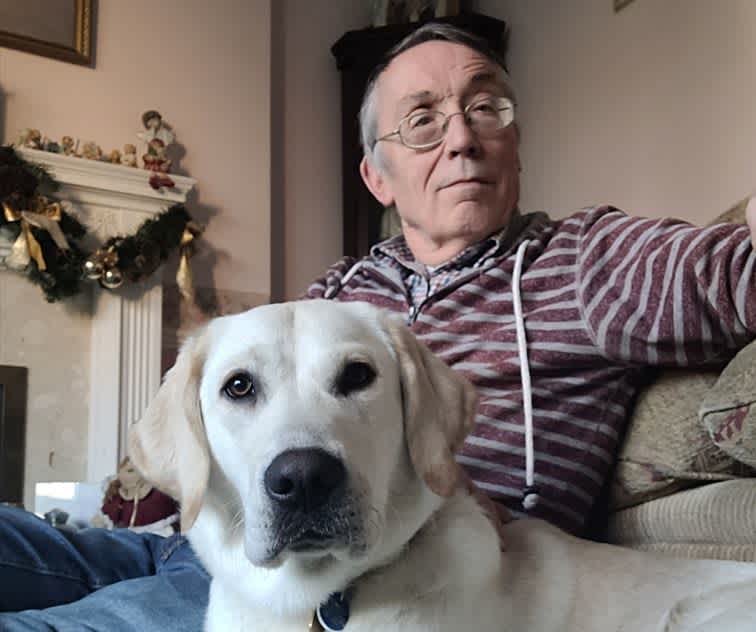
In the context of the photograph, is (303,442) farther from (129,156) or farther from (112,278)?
(129,156)

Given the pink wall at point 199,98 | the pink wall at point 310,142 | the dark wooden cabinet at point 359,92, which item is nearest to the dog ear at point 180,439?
the pink wall at point 199,98

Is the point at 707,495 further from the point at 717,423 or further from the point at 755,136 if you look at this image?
the point at 755,136

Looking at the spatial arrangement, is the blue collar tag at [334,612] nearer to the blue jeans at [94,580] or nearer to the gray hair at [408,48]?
the blue jeans at [94,580]

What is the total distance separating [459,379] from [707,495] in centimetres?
39

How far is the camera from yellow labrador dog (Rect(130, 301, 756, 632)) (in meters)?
0.81

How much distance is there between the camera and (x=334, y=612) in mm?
858

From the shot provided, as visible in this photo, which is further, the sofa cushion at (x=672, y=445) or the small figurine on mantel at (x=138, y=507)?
the small figurine on mantel at (x=138, y=507)

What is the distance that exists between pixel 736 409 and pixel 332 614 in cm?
53

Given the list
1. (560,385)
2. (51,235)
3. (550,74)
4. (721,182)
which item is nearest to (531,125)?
(550,74)

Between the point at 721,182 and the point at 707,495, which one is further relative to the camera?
the point at 721,182

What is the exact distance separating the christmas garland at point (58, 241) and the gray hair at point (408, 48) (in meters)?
1.71

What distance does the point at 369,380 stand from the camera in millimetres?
923

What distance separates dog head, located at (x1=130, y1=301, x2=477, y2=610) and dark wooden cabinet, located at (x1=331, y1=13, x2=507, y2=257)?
9.35 feet

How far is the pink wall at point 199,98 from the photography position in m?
3.29
